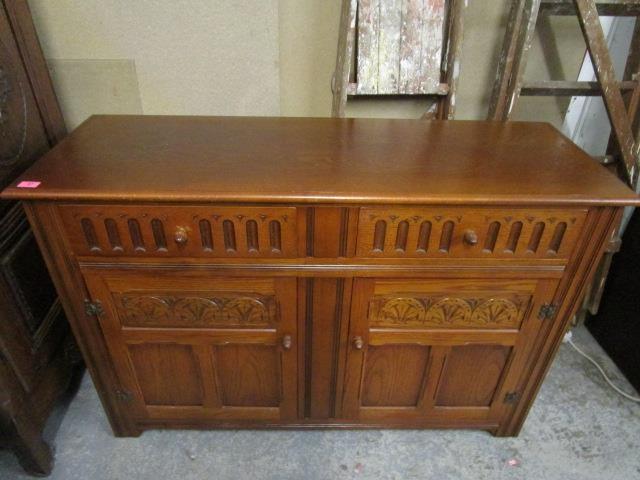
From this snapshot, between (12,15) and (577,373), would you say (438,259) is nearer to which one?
(577,373)

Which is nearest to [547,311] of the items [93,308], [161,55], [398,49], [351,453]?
[351,453]

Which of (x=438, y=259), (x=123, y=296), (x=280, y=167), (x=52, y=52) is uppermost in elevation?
(x=52, y=52)

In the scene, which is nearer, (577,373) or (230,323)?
(230,323)

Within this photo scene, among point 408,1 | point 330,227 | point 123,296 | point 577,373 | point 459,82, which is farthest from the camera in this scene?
point 577,373

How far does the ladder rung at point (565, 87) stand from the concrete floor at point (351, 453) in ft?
3.56

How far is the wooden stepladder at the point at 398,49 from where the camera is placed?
1.30m

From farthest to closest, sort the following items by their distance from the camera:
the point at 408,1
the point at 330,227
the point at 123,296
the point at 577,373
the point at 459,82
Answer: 1. the point at 577,373
2. the point at 459,82
3. the point at 408,1
4. the point at 123,296
5. the point at 330,227

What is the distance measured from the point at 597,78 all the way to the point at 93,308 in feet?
5.20

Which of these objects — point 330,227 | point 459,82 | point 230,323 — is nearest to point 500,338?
point 330,227

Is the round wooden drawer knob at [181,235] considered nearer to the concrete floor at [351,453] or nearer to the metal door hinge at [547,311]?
the concrete floor at [351,453]

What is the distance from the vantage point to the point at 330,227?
0.94 m

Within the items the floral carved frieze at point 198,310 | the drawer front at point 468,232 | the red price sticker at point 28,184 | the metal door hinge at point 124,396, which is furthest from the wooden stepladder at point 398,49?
the metal door hinge at point 124,396

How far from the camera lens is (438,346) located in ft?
3.81

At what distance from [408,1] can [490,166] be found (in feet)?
2.03
